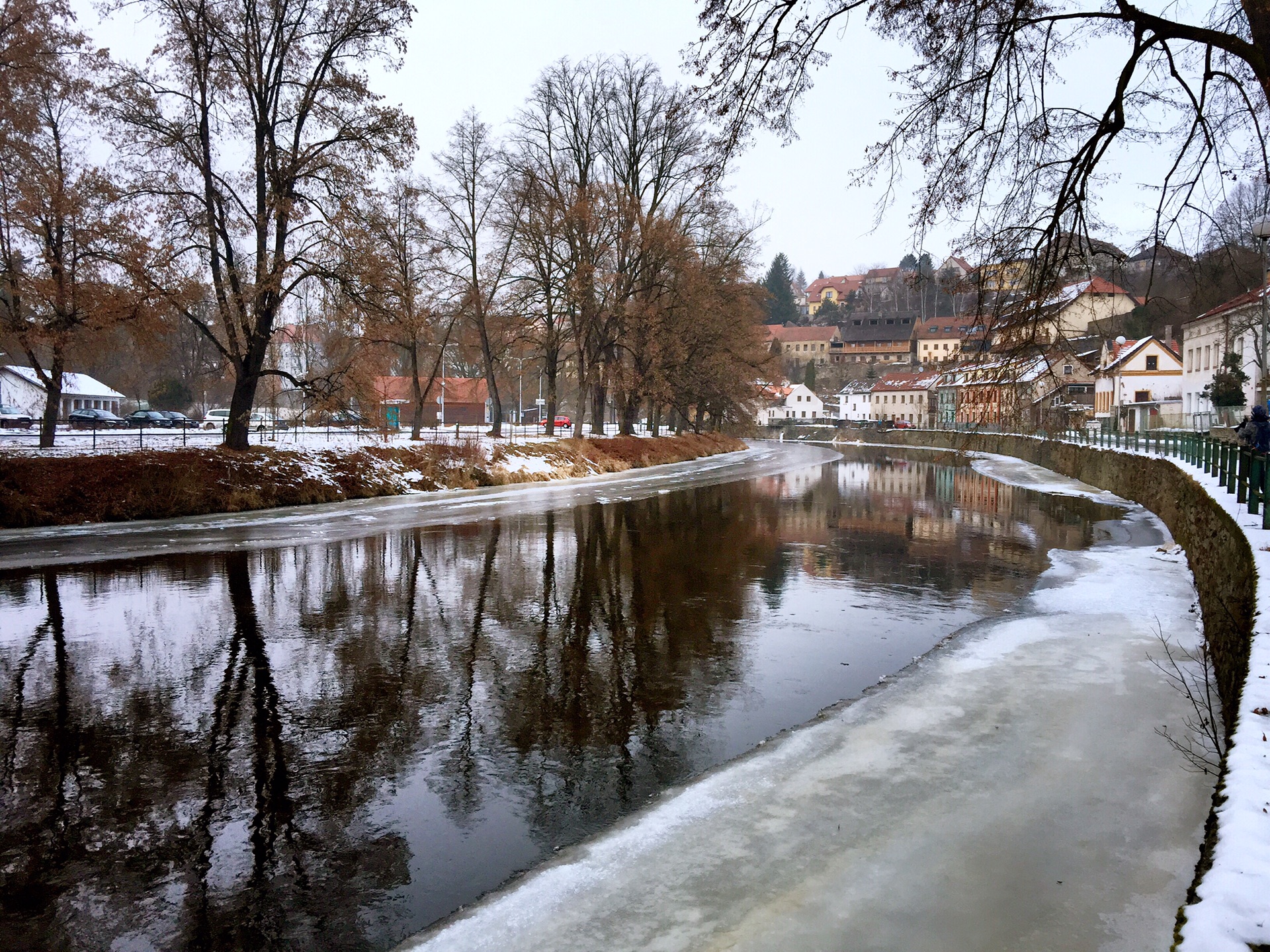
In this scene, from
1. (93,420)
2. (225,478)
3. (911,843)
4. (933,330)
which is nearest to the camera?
(911,843)

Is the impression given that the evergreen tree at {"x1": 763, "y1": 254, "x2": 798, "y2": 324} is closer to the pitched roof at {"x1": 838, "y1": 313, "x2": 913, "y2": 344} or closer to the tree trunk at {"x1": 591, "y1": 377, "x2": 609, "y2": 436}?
the pitched roof at {"x1": 838, "y1": 313, "x2": 913, "y2": 344}

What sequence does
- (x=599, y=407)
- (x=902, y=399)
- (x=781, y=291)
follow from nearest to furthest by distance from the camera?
(x=599, y=407), (x=902, y=399), (x=781, y=291)

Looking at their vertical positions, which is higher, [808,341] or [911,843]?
[808,341]

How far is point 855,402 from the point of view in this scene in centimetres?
14475

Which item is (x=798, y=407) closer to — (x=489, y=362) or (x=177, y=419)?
(x=177, y=419)

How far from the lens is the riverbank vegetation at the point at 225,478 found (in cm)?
1978

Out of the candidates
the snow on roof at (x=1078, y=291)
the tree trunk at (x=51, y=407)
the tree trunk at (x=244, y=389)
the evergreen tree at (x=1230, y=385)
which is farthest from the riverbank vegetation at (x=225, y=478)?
the evergreen tree at (x=1230, y=385)

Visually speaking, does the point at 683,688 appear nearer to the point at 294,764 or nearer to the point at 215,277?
the point at 294,764

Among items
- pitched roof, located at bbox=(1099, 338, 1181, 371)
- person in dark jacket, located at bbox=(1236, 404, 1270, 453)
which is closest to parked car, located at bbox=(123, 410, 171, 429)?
person in dark jacket, located at bbox=(1236, 404, 1270, 453)

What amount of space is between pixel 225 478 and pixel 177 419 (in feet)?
166

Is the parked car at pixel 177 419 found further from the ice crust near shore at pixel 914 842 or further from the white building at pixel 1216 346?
the ice crust near shore at pixel 914 842

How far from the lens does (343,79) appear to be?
24844mm

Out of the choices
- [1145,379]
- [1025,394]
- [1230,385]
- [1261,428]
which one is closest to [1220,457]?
[1261,428]

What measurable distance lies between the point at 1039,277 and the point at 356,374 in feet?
61.9
